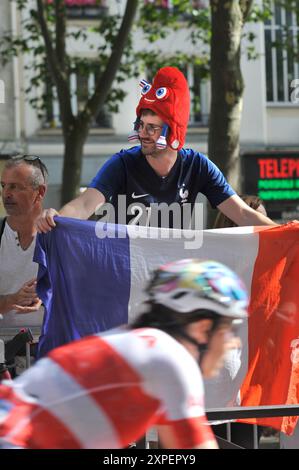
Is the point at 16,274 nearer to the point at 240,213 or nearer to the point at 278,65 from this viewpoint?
the point at 240,213

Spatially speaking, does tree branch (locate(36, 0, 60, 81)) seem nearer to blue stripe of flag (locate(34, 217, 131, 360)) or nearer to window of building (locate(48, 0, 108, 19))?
window of building (locate(48, 0, 108, 19))

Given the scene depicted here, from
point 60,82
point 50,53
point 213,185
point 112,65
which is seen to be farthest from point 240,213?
point 50,53

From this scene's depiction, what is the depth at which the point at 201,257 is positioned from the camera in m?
5.21

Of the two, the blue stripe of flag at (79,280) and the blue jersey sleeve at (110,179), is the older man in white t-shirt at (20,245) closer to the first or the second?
the blue stripe of flag at (79,280)

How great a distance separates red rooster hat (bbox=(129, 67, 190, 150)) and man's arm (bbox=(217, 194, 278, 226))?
0.46 m

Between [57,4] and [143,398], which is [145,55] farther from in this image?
[143,398]

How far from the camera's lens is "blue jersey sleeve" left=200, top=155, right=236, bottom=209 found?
5414 mm

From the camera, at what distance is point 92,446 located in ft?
9.67

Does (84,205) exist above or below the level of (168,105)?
below

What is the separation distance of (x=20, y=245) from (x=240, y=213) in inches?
47.5

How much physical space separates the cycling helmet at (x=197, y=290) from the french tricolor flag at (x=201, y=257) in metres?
1.66

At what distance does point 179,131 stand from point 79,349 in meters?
2.48

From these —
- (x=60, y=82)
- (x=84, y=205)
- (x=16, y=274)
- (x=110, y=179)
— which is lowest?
(x=16, y=274)

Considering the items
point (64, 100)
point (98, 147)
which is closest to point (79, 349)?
point (64, 100)
